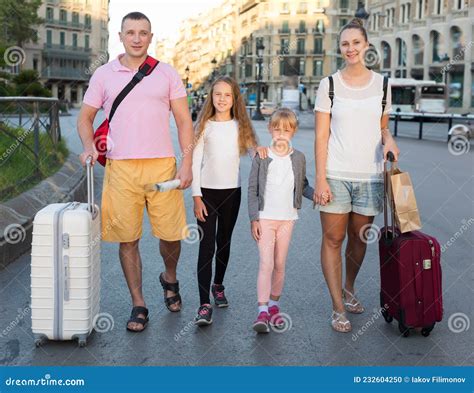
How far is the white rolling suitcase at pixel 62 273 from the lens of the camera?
3.93 m

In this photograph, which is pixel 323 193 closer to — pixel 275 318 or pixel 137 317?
pixel 275 318

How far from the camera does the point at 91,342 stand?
Result: 4.12 metres

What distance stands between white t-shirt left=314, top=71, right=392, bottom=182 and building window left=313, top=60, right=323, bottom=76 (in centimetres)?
9789

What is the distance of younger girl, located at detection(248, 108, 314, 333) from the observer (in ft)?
14.5

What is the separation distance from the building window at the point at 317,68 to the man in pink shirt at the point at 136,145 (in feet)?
321

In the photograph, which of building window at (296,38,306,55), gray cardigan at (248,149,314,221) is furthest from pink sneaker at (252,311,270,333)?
building window at (296,38,306,55)

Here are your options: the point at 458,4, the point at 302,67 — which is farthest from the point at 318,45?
the point at 458,4

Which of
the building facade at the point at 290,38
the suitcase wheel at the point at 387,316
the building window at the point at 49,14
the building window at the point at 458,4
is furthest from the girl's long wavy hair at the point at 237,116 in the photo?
the building facade at the point at 290,38

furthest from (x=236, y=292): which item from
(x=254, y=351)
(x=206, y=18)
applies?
(x=206, y=18)

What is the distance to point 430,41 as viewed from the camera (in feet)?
198

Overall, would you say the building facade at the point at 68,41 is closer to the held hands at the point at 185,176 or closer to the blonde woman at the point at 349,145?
the held hands at the point at 185,176

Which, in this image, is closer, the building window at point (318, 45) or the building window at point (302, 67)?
the building window at point (318, 45)

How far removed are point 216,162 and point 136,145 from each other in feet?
1.77

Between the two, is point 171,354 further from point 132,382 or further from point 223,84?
point 223,84
